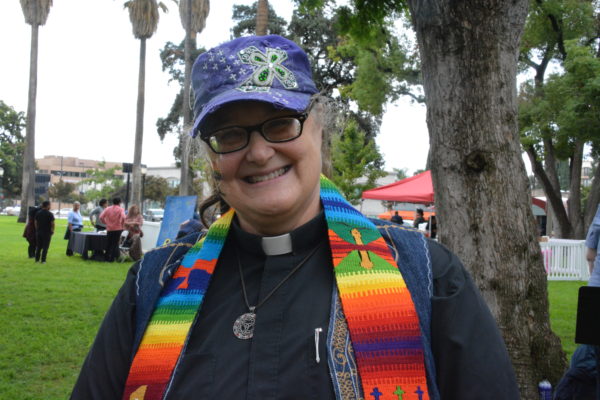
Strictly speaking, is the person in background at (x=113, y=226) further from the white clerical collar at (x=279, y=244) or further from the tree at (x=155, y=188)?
the tree at (x=155, y=188)

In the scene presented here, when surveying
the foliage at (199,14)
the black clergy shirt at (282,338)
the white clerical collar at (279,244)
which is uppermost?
the foliage at (199,14)

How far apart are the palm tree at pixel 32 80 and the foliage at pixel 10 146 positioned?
3331 cm

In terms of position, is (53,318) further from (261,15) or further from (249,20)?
(249,20)

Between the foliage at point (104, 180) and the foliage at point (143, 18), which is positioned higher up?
the foliage at point (143, 18)

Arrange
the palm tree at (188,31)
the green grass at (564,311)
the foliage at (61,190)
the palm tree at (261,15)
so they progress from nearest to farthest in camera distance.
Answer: the green grass at (564,311) → the palm tree at (261,15) → the palm tree at (188,31) → the foliage at (61,190)

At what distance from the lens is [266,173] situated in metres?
1.72

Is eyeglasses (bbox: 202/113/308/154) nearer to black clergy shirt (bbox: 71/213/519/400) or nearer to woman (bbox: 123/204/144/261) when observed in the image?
black clergy shirt (bbox: 71/213/519/400)

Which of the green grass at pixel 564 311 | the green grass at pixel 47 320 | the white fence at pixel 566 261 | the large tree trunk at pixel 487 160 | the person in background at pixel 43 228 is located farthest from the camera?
the white fence at pixel 566 261

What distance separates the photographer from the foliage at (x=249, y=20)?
3359 centimetres

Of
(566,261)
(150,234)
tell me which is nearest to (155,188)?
(150,234)


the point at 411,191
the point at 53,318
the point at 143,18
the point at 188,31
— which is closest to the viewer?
the point at 53,318

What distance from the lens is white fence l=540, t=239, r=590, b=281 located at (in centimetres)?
1510

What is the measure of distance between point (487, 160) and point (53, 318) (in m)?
6.76

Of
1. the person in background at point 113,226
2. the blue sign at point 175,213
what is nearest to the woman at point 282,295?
the blue sign at point 175,213
